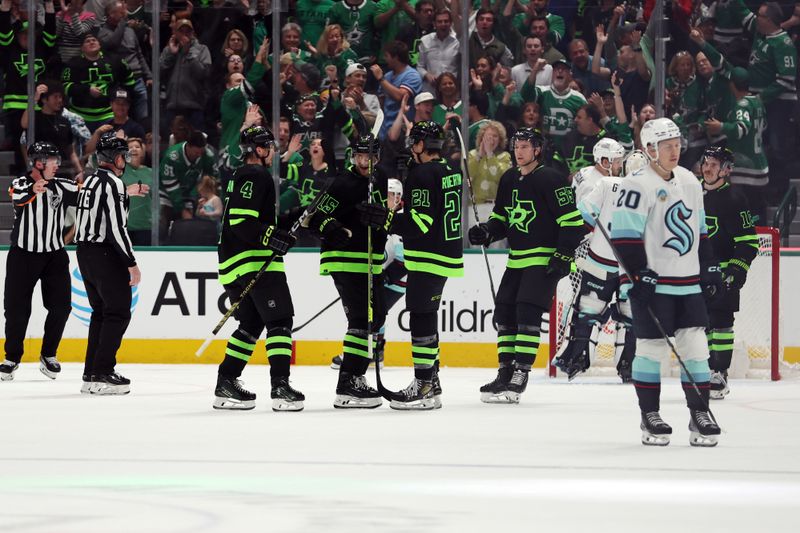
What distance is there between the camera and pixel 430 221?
7.89 m

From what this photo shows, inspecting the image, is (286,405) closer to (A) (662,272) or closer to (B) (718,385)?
(A) (662,272)

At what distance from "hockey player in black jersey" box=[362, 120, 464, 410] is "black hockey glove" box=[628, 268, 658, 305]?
5.35 ft

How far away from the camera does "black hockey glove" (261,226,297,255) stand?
7574 millimetres

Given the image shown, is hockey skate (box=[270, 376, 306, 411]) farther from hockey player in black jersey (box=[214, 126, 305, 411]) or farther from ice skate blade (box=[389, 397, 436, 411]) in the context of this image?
ice skate blade (box=[389, 397, 436, 411])

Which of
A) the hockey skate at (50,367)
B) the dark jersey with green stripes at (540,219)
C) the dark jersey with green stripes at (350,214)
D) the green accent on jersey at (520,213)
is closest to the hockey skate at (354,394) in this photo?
the dark jersey with green stripes at (350,214)

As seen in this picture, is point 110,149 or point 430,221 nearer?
point 430,221

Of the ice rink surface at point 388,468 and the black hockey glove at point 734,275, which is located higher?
the black hockey glove at point 734,275

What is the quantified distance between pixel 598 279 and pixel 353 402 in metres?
2.82

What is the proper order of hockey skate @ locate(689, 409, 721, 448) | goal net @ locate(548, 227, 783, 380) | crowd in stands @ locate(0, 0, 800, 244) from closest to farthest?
1. hockey skate @ locate(689, 409, 721, 448)
2. goal net @ locate(548, 227, 783, 380)
3. crowd in stands @ locate(0, 0, 800, 244)

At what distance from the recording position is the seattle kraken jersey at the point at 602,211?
1015 centimetres

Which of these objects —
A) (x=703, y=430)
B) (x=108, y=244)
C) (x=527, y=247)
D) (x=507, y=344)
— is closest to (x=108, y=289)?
(x=108, y=244)

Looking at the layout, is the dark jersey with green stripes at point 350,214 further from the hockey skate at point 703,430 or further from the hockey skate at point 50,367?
the hockey skate at point 50,367

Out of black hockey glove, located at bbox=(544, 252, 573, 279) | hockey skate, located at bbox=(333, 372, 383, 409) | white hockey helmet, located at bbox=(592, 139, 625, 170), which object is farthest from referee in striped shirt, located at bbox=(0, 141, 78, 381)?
white hockey helmet, located at bbox=(592, 139, 625, 170)

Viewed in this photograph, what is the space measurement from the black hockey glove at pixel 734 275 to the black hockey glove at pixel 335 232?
8.90ft
